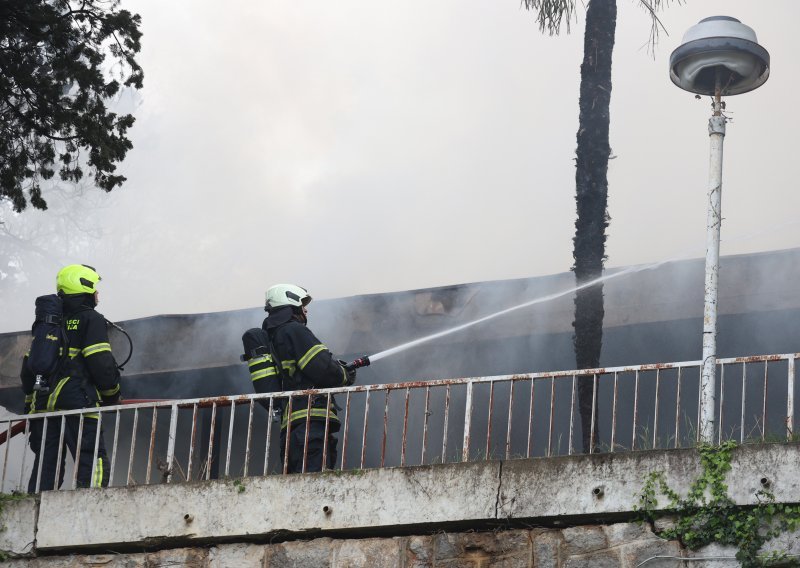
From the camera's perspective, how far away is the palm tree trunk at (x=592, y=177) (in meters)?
12.0

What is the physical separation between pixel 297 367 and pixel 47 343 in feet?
5.02

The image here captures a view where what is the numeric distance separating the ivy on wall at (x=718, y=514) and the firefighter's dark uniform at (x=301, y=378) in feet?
7.04

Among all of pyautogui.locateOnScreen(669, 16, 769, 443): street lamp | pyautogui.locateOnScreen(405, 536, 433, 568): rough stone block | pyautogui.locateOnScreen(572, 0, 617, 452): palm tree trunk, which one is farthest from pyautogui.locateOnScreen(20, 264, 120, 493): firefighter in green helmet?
pyautogui.locateOnScreen(572, 0, 617, 452): palm tree trunk

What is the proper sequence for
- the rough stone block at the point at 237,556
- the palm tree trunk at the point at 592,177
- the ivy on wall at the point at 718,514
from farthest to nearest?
the palm tree trunk at the point at 592,177
the rough stone block at the point at 237,556
the ivy on wall at the point at 718,514

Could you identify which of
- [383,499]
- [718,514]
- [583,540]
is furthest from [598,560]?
[383,499]

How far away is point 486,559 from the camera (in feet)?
22.3

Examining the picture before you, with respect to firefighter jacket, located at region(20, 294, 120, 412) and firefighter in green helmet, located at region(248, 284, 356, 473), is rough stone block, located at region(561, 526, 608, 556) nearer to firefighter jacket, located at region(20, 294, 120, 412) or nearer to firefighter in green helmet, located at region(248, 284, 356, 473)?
firefighter in green helmet, located at region(248, 284, 356, 473)

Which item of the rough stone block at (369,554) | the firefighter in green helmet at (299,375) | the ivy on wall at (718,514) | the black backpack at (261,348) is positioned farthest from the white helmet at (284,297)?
the ivy on wall at (718,514)

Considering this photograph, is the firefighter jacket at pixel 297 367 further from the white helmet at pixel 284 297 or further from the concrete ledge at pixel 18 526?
the concrete ledge at pixel 18 526

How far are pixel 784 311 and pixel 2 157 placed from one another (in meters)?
6.98

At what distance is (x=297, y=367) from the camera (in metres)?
8.18

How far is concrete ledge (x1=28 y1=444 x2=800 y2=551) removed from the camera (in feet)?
21.5

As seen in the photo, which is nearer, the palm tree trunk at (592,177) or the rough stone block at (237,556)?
the rough stone block at (237,556)

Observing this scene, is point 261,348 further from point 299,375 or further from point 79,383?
point 79,383
